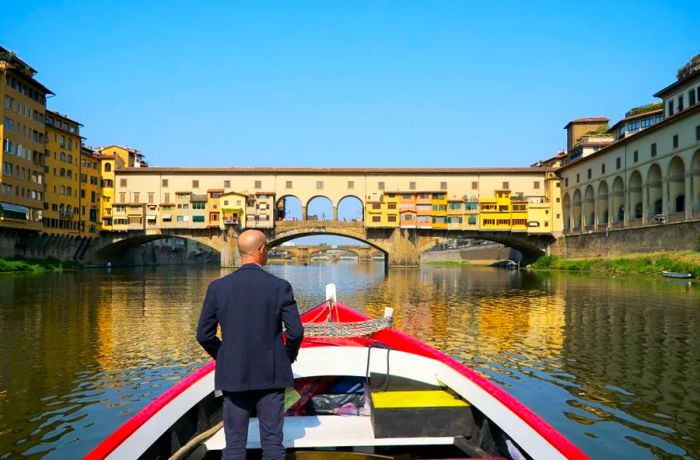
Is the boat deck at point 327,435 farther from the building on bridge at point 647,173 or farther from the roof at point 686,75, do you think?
the roof at point 686,75

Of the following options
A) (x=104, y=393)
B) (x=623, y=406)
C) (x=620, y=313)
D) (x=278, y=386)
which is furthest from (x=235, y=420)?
(x=620, y=313)

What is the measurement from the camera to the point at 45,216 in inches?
2143

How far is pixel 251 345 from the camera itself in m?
3.46

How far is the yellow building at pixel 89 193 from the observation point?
63.2 m

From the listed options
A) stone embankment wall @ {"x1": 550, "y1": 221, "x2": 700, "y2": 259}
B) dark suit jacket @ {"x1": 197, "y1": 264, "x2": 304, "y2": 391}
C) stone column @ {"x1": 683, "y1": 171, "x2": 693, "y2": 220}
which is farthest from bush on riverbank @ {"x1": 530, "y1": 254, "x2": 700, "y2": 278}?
dark suit jacket @ {"x1": 197, "y1": 264, "x2": 304, "y2": 391}

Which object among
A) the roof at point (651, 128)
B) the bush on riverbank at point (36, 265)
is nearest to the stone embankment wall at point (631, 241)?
the roof at point (651, 128)

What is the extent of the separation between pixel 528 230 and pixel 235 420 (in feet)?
218

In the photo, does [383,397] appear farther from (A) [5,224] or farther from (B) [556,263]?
(B) [556,263]

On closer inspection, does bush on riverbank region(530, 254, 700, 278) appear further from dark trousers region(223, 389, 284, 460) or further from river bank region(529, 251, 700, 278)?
dark trousers region(223, 389, 284, 460)

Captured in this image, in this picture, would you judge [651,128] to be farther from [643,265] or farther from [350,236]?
[350,236]

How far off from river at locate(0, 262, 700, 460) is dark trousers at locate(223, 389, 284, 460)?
320 cm

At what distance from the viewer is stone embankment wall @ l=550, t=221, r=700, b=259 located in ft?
135

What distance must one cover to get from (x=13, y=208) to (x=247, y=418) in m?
53.2

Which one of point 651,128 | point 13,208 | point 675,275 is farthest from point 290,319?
point 13,208
